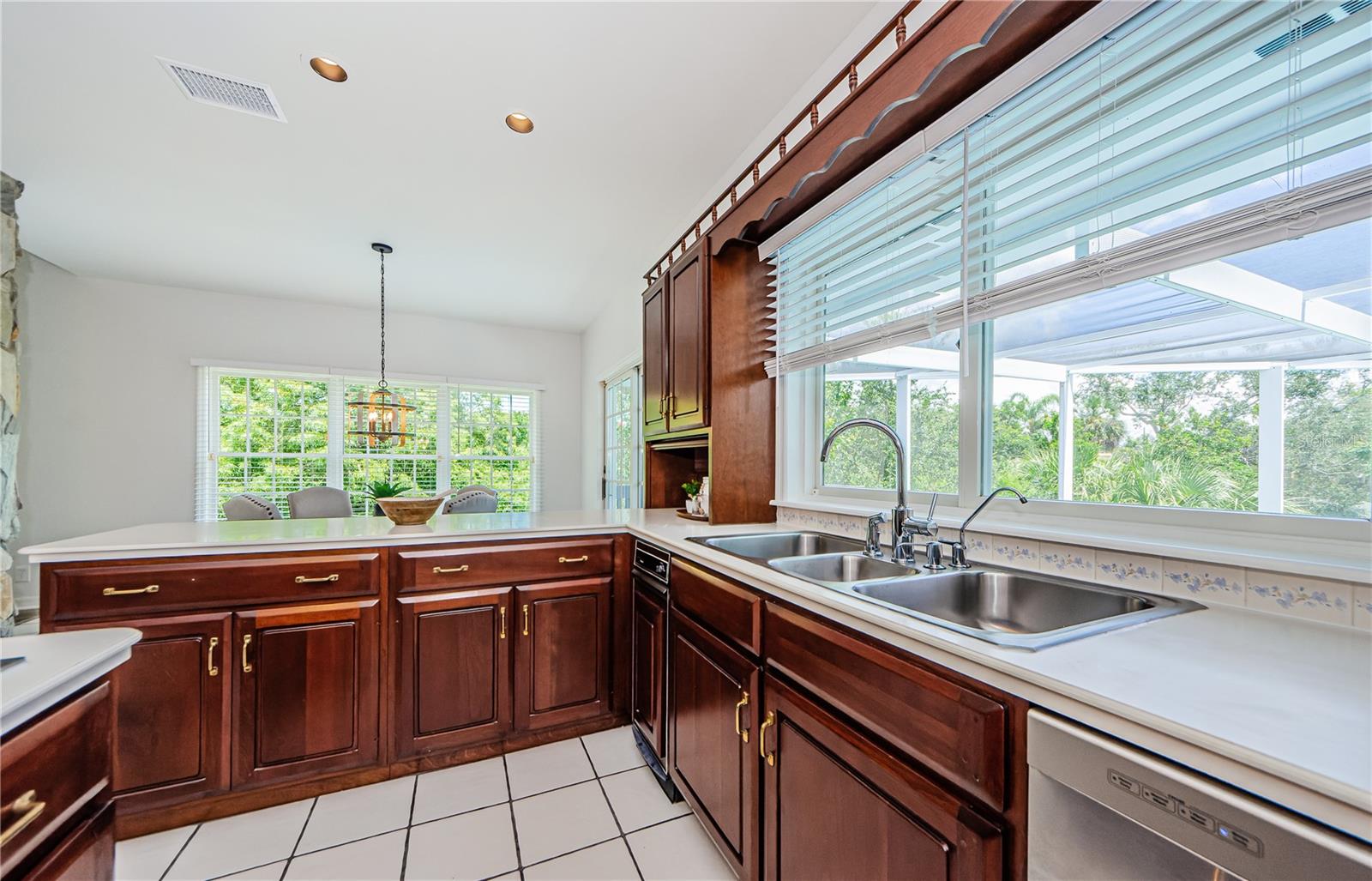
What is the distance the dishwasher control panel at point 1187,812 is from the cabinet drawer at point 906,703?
144 mm

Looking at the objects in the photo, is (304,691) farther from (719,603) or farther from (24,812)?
(719,603)

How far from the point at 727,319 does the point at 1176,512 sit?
1.62m

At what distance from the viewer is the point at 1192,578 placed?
3.36 feet

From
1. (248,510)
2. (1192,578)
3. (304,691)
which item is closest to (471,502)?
(248,510)

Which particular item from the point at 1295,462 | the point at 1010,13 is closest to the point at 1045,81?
the point at 1010,13

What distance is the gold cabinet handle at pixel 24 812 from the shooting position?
617 mm

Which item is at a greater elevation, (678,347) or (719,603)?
(678,347)

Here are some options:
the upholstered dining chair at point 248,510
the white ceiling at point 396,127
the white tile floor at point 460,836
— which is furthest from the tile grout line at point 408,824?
the white ceiling at point 396,127

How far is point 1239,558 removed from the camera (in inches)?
37.3

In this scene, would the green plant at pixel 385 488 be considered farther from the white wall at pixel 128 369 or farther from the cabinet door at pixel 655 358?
the cabinet door at pixel 655 358

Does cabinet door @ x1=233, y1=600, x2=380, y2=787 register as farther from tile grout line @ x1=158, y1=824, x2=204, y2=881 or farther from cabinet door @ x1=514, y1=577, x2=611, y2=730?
cabinet door @ x1=514, y1=577, x2=611, y2=730

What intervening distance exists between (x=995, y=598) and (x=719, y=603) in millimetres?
694

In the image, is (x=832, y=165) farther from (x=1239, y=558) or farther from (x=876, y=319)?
(x=1239, y=558)

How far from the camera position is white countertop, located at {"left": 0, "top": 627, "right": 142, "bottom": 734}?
0.64m
